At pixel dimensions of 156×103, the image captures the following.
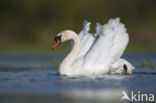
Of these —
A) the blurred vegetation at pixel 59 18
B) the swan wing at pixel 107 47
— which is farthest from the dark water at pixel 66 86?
the blurred vegetation at pixel 59 18

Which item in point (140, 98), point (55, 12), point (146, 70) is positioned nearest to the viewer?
point (140, 98)

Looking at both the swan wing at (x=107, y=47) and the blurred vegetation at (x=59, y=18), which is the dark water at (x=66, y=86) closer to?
the swan wing at (x=107, y=47)

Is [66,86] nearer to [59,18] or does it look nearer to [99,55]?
[99,55]

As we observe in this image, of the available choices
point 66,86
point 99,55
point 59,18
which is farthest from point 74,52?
point 59,18

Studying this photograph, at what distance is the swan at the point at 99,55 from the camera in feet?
48.2

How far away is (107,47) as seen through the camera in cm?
1514

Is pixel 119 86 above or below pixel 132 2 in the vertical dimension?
below

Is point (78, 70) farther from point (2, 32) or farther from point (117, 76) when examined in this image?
point (2, 32)

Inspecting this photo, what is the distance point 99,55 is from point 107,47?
413 mm

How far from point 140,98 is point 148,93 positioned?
45 cm

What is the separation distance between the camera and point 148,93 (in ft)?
39.3

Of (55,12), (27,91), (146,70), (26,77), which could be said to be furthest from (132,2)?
(27,91)

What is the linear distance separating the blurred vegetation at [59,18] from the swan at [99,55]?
12795 millimetres

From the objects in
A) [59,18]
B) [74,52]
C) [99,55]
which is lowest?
[99,55]
